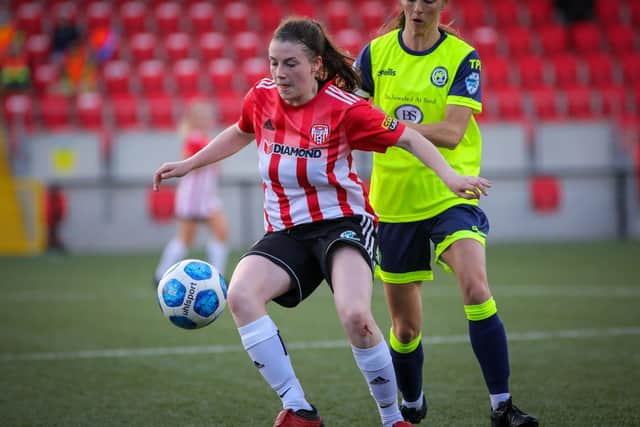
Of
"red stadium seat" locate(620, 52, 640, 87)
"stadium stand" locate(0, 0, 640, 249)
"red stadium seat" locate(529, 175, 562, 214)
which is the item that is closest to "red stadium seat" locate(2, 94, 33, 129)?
"stadium stand" locate(0, 0, 640, 249)

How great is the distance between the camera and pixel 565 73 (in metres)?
18.0

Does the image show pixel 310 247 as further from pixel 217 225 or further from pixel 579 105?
pixel 579 105

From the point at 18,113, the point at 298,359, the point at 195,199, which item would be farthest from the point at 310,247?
the point at 18,113

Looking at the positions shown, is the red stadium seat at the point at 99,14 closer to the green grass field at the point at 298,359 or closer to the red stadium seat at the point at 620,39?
the green grass field at the point at 298,359

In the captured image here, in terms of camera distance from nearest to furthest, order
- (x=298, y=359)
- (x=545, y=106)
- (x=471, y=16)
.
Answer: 1. (x=298, y=359)
2. (x=545, y=106)
3. (x=471, y=16)

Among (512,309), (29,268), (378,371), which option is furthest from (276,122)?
(29,268)

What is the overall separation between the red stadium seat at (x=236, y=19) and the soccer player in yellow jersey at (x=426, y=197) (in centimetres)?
1495

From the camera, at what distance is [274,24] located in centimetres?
1931

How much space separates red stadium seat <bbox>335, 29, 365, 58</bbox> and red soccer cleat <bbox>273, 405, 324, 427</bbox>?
13696 millimetres

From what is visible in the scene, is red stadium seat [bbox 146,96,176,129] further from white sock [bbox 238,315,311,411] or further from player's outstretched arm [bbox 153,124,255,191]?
white sock [bbox 238,315,311,411]

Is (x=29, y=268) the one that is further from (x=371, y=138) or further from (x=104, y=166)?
(x=371, y=138)

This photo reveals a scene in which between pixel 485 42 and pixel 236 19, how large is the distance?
5286mm

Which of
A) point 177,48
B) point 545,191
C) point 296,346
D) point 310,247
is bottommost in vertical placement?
point 296,346

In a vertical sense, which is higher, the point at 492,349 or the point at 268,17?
Result: the point at 268,17
